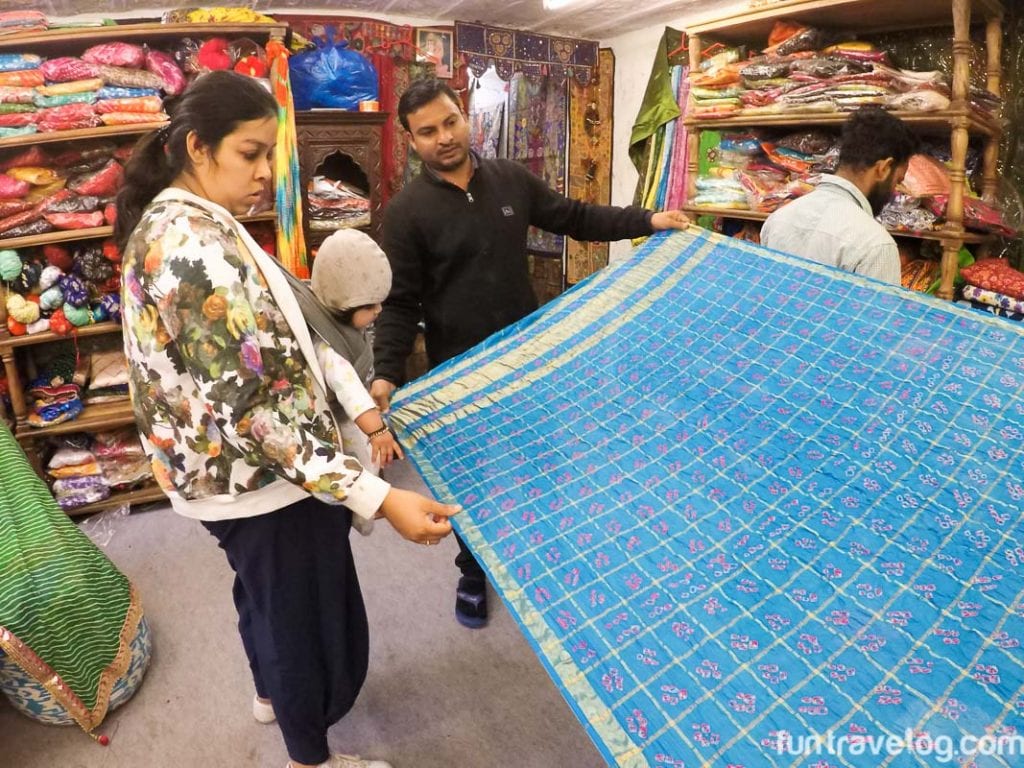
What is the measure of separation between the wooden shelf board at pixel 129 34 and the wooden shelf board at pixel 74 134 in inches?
13.6

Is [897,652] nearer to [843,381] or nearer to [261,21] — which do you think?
[843,381]

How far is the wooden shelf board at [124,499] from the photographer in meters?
2.98

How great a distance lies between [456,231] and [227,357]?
1.09 metres

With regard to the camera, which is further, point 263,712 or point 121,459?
point 121,459

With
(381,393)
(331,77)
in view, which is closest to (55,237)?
(331,77)

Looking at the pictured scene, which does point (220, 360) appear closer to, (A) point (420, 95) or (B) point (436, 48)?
(A) point (420, 95)

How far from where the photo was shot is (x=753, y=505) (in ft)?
4.06

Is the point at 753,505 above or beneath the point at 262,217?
beneath

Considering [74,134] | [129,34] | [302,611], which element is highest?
[129,34]

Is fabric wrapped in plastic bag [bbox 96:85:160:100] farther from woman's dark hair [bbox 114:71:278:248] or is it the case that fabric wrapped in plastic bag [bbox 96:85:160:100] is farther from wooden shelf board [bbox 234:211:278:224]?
woman's dark hair [bbox 114:71:278:248]

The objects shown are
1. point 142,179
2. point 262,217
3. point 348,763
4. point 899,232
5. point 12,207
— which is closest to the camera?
point 142,179

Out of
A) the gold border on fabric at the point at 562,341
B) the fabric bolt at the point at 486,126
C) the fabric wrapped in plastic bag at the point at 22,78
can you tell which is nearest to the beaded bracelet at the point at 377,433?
the gold border on fabric at the point at 562,341

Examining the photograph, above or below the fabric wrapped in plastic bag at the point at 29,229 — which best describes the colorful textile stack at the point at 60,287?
below

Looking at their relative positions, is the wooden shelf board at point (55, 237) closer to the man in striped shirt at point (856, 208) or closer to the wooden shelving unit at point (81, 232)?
the wooden shelving unit at point (81, 232)
